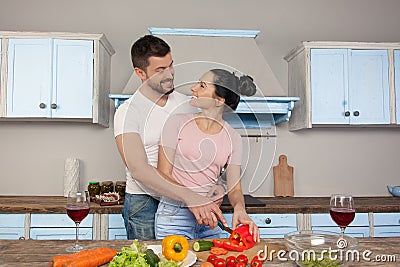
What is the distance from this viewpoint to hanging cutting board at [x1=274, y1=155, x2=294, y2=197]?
353cm

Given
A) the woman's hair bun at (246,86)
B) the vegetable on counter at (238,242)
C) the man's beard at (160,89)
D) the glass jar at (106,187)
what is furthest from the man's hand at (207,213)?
the glass jar at (106,187)

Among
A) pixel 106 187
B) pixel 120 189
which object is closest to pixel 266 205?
pixel 120 189

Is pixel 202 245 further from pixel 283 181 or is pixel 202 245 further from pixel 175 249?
pixel 283 181

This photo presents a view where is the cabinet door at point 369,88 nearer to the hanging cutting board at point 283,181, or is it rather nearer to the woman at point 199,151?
the hanging cutting board at point 283,181

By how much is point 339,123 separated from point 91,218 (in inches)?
72.5

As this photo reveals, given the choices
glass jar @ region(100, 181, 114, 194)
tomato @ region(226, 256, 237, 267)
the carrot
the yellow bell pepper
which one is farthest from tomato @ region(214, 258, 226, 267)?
glass jar @ region(100, 181, 114, 194)

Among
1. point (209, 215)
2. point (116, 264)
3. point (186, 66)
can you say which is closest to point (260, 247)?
point (209, 215)

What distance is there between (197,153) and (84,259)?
82 centimetres

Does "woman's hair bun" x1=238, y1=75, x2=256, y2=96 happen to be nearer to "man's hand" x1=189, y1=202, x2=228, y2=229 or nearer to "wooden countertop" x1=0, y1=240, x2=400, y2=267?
"man's hand" x1=189, y1=202, x2=228, y2=229

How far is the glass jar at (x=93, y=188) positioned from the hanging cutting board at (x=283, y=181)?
1337mm

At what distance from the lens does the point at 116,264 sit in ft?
4.20

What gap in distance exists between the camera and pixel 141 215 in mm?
2244

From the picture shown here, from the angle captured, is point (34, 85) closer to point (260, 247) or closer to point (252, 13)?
point (252, 13)

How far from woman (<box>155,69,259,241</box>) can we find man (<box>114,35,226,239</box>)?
2.7 inches
